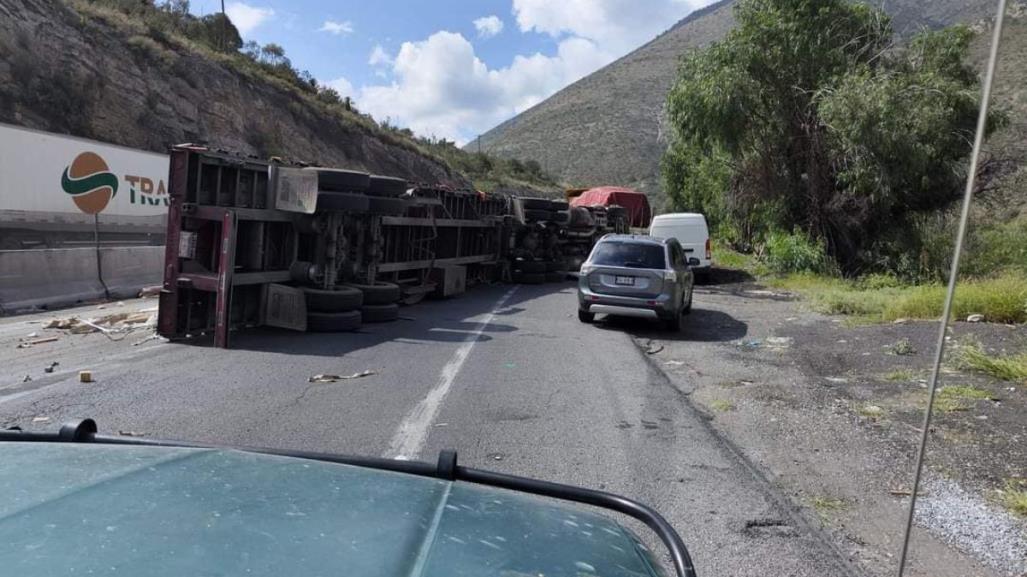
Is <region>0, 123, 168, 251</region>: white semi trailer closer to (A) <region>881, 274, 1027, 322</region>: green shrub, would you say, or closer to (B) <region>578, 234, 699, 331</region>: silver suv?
(B) <region>578, 234, 699, 331</region>: silver suv

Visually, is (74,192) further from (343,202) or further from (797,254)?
(797,254)

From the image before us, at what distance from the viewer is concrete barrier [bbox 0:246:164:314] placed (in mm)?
13031

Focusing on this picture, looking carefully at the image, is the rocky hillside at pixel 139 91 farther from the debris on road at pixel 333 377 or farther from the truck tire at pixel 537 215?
the debris on road at pixel 333 377

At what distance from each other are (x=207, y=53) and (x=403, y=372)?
30.1 meters

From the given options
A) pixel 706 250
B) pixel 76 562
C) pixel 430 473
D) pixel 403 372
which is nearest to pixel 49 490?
pixel 76 562

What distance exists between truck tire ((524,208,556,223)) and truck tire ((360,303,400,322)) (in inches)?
395

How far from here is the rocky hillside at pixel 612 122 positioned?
74.5m

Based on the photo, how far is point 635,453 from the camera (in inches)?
253

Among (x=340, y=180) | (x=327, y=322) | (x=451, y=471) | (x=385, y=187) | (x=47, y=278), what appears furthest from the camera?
(x=47, y=278)

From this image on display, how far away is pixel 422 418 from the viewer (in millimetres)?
7199

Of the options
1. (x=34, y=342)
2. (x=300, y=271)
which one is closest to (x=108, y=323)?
(x=34, y=342)

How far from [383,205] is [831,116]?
45.9 feet

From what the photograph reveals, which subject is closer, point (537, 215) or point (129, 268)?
point (129, 268)

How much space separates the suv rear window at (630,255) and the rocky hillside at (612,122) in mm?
48575
